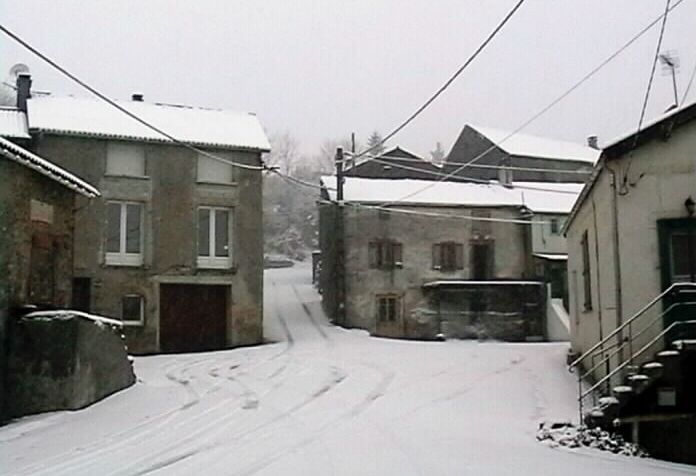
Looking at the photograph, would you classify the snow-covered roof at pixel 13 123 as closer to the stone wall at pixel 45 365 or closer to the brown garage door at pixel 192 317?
the brown garage door at pixel 192 317

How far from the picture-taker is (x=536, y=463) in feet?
33.8

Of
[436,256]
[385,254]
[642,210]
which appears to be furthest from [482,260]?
[642,210]

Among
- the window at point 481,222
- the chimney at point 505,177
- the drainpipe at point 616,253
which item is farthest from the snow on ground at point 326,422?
the chimney at point 505,177

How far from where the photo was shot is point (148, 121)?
29.8m

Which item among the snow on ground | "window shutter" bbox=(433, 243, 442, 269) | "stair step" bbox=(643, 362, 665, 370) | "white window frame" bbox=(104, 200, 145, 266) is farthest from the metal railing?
"window shutter" bbox=(433, 243, 442, 269)

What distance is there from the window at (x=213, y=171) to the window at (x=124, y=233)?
254 centimetres

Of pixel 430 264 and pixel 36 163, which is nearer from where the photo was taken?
pixel 36 163

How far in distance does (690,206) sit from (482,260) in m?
21.2

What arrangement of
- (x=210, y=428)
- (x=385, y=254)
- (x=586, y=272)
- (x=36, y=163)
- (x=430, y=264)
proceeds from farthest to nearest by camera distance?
(x=430, y=264) → (x=385, y=254) → (x=586, y=272) → (x=36, y=163) → (x=210, y=428)

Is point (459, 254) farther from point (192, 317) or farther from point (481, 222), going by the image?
point (192, 317)

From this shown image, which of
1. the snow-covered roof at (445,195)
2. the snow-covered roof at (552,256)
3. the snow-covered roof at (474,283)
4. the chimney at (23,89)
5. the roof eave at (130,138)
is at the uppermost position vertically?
the chimney at (23,89)

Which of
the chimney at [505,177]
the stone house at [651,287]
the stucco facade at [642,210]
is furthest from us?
the chimney at [505,177]

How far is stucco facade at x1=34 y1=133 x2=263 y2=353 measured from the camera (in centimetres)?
2675

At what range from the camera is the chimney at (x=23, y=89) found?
28875mm
